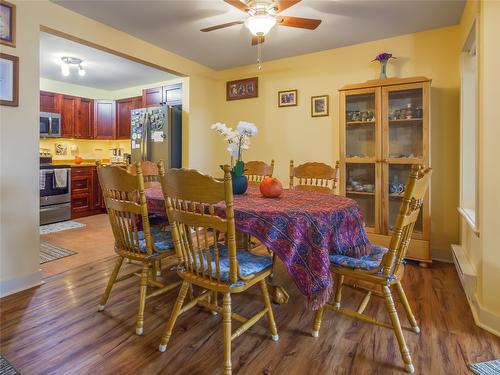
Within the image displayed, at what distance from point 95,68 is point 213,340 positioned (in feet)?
14.1

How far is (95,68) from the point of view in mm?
4430

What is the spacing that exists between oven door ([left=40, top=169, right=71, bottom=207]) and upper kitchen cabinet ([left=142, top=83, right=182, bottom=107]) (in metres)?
1.71

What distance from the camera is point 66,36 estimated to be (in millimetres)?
2645

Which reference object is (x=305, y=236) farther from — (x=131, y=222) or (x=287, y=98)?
(x=287, y=98)

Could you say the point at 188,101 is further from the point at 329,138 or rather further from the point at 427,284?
the point at 427,284

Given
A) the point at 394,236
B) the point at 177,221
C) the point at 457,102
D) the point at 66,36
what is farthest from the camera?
the point at 457,102

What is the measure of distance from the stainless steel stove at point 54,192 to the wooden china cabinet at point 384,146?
4.18 metres

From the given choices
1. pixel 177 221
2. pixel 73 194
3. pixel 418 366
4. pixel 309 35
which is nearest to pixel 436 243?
pixel 418 366

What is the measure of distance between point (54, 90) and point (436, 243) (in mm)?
6151

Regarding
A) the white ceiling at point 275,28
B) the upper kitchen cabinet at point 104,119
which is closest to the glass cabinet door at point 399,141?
the white ceiling at point 275,28

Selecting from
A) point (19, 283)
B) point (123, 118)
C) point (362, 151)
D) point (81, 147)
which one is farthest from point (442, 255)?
point (81, 147)

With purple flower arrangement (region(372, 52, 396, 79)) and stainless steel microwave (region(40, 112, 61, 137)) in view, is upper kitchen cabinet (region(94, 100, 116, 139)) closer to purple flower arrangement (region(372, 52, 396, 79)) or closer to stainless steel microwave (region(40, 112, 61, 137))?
stainless steel microwave (region(40, 112, 61, 137))

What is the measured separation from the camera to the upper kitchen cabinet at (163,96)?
4.41m

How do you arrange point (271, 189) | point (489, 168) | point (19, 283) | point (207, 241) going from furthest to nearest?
point (19, 283), point (271, 189), point (489, 168), point (207, 241)
